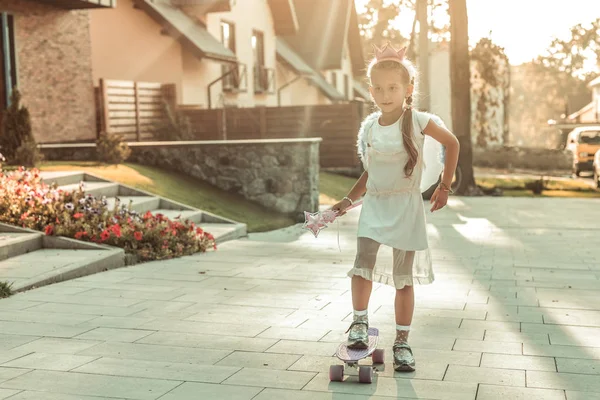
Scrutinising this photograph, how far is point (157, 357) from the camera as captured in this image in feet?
17.1

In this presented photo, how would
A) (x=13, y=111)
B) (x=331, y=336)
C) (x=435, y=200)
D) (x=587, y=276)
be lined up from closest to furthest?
(x=435, y=200) < (x=331, y=336) < (x=587, y=276) < (x=13, y=111)

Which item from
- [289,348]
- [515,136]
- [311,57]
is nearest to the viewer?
[289,348]

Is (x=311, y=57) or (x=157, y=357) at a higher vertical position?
(x=311, y=57)

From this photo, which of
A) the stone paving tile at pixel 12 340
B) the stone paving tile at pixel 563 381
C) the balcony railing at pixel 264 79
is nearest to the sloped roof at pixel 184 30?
the balcony railing at pixel 264 79

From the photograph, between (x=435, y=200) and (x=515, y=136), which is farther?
(x=515, y=136)

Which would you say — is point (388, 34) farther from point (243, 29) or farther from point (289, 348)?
point (289, 348)

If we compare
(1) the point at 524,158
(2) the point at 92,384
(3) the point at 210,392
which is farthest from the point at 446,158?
(1) the point at 524,158

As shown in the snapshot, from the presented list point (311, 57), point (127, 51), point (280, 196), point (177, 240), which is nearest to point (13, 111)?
point (280, 196)

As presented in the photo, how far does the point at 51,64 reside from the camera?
18219 millimetres

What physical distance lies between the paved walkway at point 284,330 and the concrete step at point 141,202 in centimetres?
249

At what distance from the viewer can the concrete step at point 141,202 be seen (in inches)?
471

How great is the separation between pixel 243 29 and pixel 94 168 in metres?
15.9

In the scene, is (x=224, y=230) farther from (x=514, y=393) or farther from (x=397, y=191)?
(x=514, y=393)

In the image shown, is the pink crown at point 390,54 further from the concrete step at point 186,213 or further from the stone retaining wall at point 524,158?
the stone retaining wall at point 524,158
